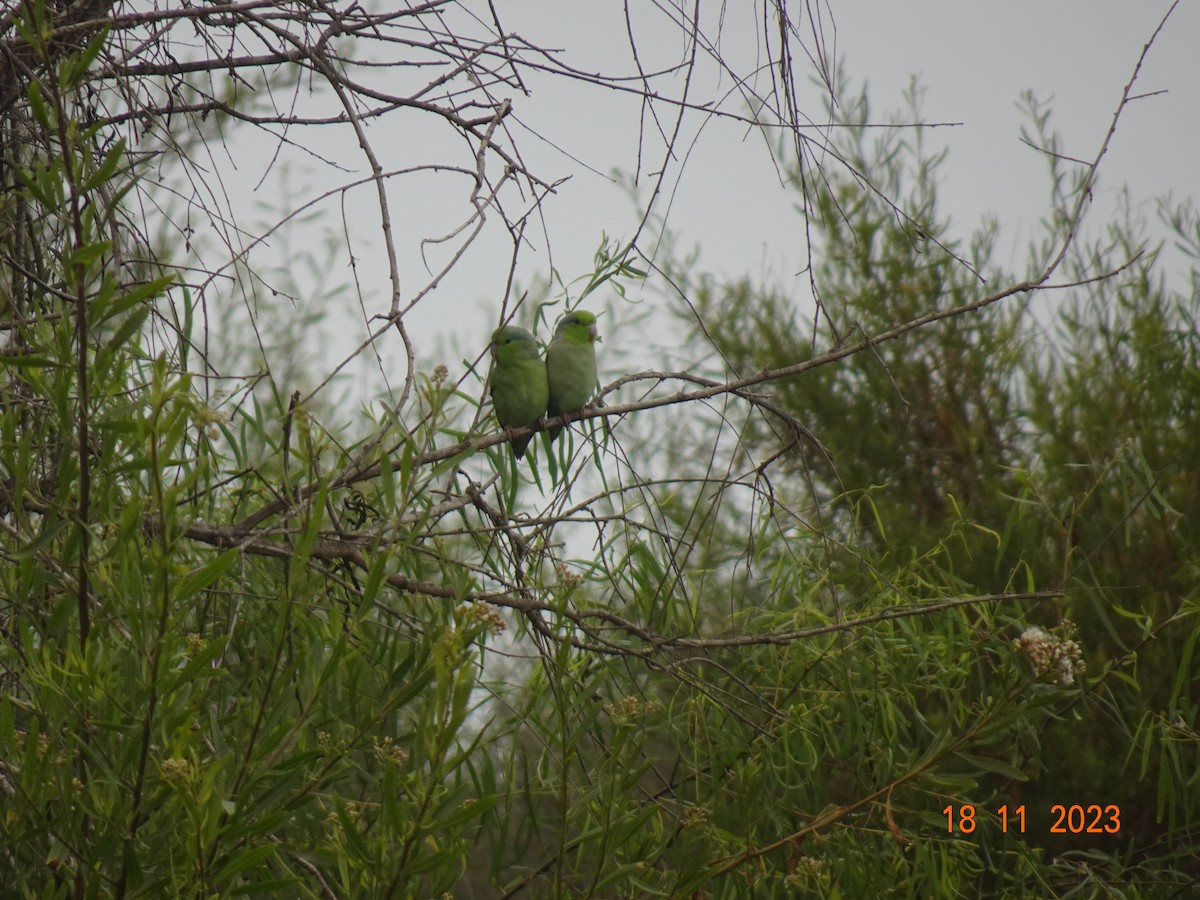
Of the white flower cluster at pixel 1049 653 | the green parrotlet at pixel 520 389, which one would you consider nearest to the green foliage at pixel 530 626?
the white flower cluster at pixel 1049 653

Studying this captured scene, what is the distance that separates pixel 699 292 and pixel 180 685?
300 centimetres

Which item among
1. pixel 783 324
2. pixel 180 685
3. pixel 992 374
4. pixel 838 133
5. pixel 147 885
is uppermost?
pixel 838 133

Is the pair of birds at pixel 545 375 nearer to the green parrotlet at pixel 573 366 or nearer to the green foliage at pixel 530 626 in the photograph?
the green parrotlet at pixel 573 366

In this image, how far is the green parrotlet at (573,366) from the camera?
2.29m

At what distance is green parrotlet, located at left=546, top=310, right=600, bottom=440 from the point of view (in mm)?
2295

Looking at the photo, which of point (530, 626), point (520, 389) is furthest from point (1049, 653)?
point (520, 389)

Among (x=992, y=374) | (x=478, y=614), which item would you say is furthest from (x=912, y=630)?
(x=992, y=374)

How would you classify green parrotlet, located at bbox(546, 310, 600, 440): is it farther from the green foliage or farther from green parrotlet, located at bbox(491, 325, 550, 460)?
the green foliage

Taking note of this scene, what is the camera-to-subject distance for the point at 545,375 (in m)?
2.24

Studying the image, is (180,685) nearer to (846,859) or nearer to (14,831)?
(14,831)

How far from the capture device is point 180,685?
29.1 inches

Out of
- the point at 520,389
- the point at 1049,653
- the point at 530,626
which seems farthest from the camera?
the point at 520,389

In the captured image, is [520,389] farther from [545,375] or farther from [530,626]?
[530,626]

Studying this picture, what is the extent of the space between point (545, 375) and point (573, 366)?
80mm
